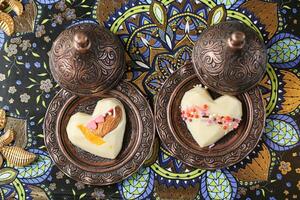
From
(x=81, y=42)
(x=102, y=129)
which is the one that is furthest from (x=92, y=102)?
(x=81, y=42)

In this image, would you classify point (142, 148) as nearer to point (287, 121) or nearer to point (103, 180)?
point (103, 180)

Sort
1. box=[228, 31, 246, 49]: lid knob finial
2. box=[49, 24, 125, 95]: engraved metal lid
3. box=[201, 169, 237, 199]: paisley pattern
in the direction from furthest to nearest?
box=[201, 169, 237, 199]: paisley pattern → box=[49, 24, 125, 95]: engraved metal lid → box=[228, 31, 246, 49]: lid knob finial

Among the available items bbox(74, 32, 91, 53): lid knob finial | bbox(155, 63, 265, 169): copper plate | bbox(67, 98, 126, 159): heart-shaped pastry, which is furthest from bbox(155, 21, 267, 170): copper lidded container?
bbox(74, 32, 91, 53): lid knob finial

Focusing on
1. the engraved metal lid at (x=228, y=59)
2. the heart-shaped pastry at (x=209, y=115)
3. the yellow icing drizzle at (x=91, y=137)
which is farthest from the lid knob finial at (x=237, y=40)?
the yellow icing drizzle at (x=91, y=137)

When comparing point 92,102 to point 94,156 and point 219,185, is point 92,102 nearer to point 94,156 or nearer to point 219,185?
point 94,156

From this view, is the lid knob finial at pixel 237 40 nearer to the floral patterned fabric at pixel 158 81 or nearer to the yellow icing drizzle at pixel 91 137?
the floral patterned fabric at pixel 158 81

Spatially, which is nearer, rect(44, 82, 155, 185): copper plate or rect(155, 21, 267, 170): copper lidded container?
rect(155, 21, 267, 170): copper lidded container

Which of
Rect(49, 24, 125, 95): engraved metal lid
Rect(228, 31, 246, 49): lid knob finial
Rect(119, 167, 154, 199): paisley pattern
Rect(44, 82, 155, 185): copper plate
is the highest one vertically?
Rect(228, 31, 246, 49): lid knob finial

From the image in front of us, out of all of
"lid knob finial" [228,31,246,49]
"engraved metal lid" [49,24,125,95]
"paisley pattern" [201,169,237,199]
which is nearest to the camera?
"lid knob finial" [228,31,246,49]

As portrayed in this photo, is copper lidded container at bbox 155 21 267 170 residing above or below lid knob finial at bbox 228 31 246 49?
below

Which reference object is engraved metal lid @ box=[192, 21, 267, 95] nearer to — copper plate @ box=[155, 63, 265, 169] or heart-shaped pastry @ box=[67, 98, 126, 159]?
copper plate @ box=[155, 63, 265, 169]
